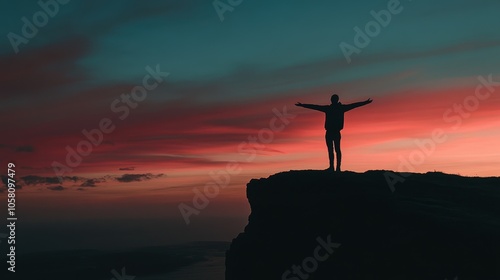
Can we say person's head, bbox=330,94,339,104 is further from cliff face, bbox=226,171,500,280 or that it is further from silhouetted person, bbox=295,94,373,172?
cliff face, bbox=226,171,500,280

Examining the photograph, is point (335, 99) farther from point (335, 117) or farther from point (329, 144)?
point (329, 144)

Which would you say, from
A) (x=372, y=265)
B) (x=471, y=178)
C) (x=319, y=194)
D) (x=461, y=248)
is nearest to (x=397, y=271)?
(x=372, y=265)

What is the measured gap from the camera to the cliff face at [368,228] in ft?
49.8

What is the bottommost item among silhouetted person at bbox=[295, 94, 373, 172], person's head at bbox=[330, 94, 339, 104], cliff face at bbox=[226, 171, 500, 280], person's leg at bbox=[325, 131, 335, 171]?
cliff face at bbox=[226, 171, 500, 280]

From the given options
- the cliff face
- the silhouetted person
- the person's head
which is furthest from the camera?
the person's head

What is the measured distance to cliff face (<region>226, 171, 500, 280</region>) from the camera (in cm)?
1516

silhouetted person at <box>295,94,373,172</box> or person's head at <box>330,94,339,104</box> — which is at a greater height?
person's head at <box>330,94,339,104</box>

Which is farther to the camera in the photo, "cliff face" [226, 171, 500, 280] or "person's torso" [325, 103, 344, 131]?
"person's torso" [325, 103, 344, 131]

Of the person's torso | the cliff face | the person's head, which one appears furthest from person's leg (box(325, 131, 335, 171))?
the person's head

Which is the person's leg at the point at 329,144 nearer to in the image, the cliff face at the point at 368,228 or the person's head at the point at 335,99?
the cliff face at the point at 368,228

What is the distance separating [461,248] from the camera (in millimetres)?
14914

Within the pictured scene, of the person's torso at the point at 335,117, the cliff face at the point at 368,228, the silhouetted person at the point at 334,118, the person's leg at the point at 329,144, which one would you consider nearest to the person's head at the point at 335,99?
the silhouetted person at the point at 334,118

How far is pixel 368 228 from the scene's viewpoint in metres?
17.8

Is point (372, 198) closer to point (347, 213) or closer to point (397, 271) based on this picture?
point (347, 213)
